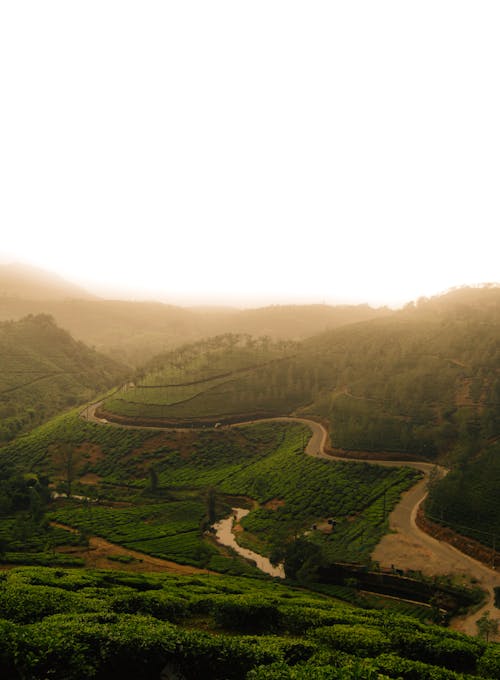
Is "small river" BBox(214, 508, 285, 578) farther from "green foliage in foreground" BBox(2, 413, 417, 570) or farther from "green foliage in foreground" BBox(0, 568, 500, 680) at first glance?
"green foliage in foreground" BBox(0, 568, 500, 680)

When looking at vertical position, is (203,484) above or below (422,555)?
below

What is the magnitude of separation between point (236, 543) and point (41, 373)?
109398 millimetres

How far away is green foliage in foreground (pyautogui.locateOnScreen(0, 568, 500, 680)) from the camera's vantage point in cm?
1441

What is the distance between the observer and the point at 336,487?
64.4 meters

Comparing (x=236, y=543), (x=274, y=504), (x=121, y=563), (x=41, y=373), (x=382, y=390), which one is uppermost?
(x=382, y=390)

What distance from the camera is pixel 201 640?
16125 mm

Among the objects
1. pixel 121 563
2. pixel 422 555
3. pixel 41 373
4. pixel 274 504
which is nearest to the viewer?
pixel 422 555

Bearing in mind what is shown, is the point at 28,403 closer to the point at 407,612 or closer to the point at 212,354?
the point at 212,354

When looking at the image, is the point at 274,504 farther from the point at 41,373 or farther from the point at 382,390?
the point at 41,373

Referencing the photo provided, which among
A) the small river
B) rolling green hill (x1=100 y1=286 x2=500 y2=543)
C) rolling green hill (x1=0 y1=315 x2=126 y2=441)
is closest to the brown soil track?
the small river

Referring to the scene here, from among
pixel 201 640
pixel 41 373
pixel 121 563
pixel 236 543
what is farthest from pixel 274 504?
pixel 41 373

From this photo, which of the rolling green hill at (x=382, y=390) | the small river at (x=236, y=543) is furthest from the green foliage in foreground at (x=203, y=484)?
the rolling green hill at (x=382, y=390)

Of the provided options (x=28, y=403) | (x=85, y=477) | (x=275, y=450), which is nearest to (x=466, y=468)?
(x=275, y=450)

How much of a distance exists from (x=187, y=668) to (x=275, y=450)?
231 feet
